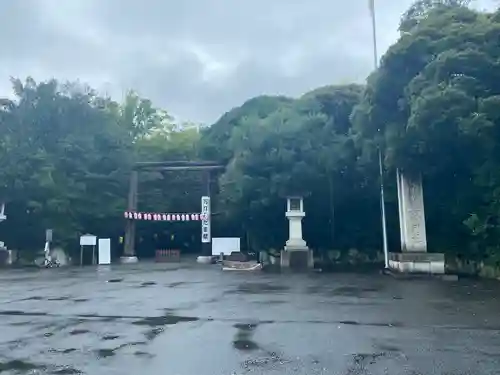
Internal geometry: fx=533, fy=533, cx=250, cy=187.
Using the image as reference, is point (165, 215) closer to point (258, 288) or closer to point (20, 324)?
point (258, 288)

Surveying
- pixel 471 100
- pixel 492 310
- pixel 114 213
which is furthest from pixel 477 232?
pixel 114 213

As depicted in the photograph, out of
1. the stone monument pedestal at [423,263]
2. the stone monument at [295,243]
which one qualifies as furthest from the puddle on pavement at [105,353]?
the stone monument at [295,243]

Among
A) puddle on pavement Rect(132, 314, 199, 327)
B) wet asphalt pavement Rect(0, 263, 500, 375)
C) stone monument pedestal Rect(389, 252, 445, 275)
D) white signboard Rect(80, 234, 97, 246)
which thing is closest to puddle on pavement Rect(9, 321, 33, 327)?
wet asphalt pavement Rect(0, 263, 500, 375)

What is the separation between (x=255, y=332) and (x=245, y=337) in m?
0.37

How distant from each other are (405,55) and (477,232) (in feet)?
18.8

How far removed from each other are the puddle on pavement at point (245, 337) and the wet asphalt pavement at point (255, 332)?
13 mm

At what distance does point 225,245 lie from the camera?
28.4 metres

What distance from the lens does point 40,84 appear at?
101 ft

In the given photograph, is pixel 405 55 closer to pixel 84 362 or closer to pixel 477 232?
pixel 477 232

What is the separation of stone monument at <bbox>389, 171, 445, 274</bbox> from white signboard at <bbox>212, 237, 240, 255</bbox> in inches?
464

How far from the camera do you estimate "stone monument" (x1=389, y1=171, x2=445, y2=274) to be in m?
16.5

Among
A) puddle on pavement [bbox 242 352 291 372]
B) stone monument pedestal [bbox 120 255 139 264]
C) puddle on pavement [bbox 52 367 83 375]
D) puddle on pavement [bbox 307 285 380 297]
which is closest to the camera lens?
puddle on pavement [bbox 52 367 83 375]

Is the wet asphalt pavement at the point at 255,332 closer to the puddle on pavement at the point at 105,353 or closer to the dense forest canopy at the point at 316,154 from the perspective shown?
the puddle on pavement at the point at 105,353

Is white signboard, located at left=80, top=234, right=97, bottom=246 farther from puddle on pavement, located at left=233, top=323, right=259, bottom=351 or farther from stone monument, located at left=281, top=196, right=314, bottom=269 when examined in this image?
puddle on pavement, located at left=233, top=323, right=259, bottom=351
